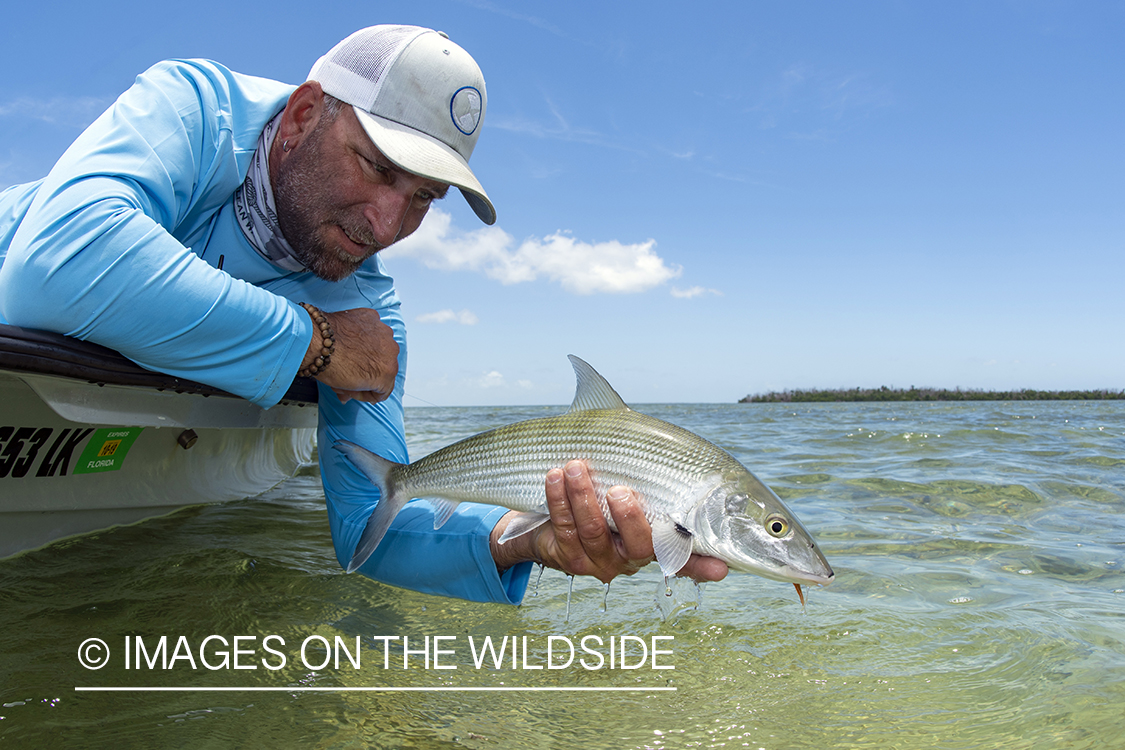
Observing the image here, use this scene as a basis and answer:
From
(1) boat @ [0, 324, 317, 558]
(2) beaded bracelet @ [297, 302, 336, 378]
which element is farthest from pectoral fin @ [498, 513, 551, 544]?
(1) boat @ [0, 324, 317, 558]

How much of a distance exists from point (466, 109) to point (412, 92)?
Result: 0.22 m

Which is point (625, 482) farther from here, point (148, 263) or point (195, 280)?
point (148, 263)

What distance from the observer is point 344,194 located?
2545 millimetres

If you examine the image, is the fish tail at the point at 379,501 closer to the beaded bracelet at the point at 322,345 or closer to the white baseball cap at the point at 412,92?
the beaded bracelet at the point at 322,345

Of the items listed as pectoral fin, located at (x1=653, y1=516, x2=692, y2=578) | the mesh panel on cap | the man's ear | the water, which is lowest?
the water

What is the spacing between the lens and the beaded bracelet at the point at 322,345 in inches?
91.9

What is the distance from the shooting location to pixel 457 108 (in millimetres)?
2586

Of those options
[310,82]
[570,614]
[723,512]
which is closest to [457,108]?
[310,82]

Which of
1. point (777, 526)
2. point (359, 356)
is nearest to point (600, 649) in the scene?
point (777, 526)

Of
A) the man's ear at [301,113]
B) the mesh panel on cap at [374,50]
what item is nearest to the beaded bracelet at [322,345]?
the man's ear at [301,113]

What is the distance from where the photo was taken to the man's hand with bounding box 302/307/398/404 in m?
2.38

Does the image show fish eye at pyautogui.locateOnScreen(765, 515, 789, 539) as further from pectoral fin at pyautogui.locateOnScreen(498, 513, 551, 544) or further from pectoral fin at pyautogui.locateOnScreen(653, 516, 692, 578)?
pectoral fin at pyautogui.locateOnScreen(498, 513, 551, 544)

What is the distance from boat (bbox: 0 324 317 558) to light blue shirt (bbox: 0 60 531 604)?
155 mm

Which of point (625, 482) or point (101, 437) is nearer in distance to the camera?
point (625, 482)
